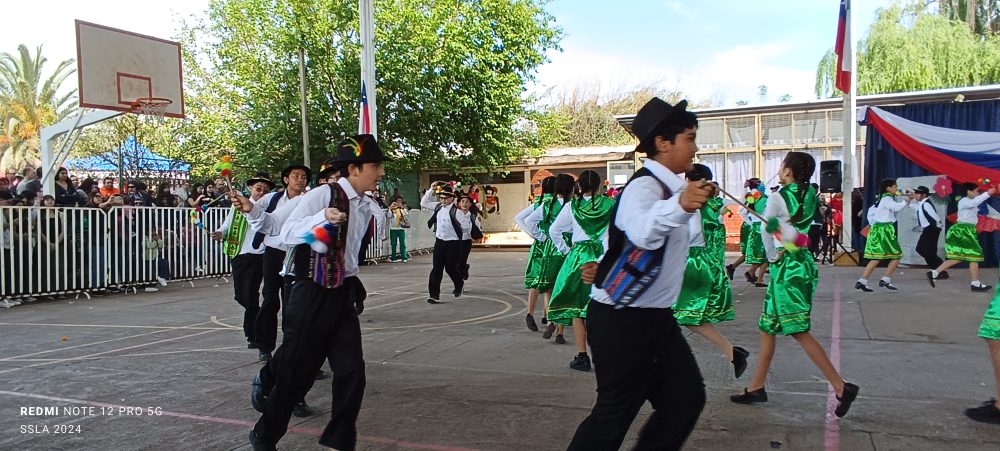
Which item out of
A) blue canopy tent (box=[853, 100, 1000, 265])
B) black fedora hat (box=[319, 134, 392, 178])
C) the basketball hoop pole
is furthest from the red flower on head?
the basketball hoop pole

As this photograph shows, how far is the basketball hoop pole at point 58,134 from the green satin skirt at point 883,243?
46.6ft

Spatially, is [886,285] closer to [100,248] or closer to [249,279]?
[249,279]

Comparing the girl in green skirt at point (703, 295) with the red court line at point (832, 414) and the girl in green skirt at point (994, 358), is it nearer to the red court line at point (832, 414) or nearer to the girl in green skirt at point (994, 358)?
the red court line at point (832, 414)

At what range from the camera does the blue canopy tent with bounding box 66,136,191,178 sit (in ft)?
65.6

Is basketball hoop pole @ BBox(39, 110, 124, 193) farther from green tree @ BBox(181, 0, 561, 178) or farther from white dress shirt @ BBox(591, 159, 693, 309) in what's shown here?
white dress shirt @ BBox(591, 159, 693, 309)

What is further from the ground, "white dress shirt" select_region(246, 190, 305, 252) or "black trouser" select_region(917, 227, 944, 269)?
"white dress shirt" select_region(246, 190, 305, 252)

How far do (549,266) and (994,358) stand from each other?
407 cm

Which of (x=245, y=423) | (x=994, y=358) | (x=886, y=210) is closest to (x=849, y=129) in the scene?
(x=886, y=210)

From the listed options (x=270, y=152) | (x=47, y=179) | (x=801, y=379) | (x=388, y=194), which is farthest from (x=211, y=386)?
(x=388, y=194)

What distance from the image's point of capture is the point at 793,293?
458 centimetres

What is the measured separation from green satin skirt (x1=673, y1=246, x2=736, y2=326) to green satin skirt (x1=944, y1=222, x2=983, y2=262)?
6858 millimetres

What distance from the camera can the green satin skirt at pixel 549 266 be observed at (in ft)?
24.6

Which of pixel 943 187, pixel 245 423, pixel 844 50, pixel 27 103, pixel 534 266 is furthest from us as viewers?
pixel 27 103

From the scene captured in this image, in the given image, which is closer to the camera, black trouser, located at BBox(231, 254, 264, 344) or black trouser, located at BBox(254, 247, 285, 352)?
black trouser, located at BBox(254, 247, 285, 352)
